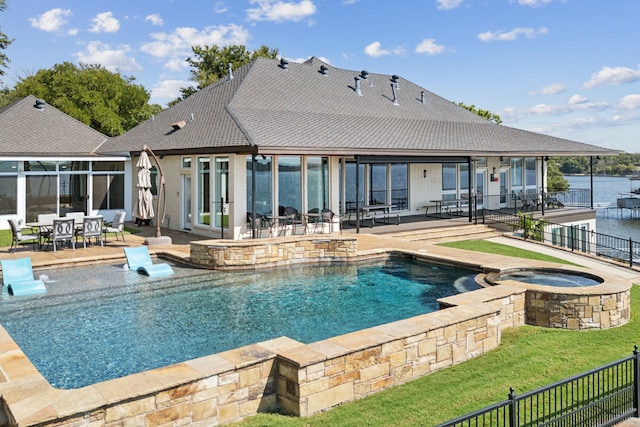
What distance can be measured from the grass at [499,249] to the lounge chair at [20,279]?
471 inches

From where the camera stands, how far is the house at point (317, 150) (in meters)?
16.5

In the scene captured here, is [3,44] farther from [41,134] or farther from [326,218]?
[326,218]

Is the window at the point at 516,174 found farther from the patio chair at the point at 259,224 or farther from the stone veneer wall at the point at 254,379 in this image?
the stone veneer wall at the point at 254,379

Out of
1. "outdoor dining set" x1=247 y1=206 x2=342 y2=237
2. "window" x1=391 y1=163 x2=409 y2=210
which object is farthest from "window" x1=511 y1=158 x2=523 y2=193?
"outdoor dining set" x1=247 y1=206 x2=342 y2=237

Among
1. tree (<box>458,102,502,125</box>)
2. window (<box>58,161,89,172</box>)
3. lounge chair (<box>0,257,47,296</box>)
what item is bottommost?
lounge chair (<box>0,257,47,296</box>)

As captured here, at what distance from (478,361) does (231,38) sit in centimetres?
3922

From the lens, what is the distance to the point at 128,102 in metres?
39.9

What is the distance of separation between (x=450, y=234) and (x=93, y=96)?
1188 inches

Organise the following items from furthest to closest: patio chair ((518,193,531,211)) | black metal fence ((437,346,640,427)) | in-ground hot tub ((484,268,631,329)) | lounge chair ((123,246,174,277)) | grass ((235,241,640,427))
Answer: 1. patio chair ((518,193,531,211))
2. lounge chair ((123,246,174,277))
3. in-ground hot tub ((484,268,631,329))
4. grass ((235,241,640,427))
5. black metal fence ((437,346,640,427))

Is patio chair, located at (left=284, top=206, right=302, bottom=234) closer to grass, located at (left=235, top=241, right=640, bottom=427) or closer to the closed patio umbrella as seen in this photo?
the closed patio umbrella

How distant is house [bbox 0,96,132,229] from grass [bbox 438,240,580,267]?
14.1 meters

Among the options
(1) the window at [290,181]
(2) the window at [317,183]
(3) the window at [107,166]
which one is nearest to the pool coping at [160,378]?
(1) the window at [290,181]

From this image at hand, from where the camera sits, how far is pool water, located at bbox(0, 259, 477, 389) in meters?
6.98

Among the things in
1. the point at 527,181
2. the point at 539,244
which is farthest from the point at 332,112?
the point at 527,181
